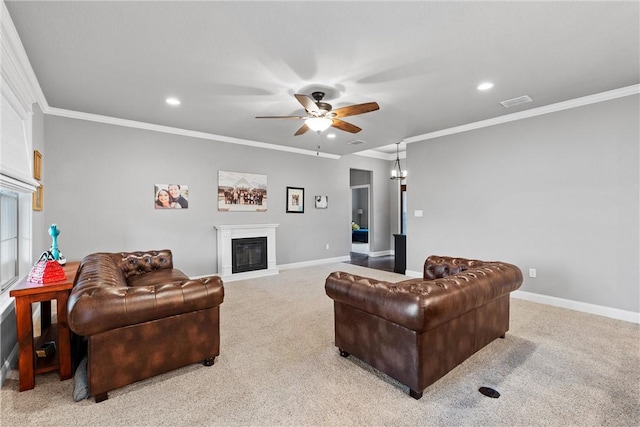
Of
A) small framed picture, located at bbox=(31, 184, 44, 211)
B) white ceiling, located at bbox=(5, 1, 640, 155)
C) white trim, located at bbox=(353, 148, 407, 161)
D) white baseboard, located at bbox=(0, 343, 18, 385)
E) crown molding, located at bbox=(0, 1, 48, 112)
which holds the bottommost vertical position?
white baseboard, located at bbox=(0, 343, 18, 385)

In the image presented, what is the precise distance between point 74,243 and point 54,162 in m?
1.16

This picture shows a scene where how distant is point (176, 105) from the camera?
4.12 meters

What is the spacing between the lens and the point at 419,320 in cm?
196

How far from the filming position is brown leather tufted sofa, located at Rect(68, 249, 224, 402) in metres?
1.99

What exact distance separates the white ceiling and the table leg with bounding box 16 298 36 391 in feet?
6.83

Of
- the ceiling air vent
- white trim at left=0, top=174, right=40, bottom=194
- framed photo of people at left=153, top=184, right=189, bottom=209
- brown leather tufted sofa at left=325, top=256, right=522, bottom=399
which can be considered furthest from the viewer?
framed photo of people at left=153, top=184, right=189, bottom=209

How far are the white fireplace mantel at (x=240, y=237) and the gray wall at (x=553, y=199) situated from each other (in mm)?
3143

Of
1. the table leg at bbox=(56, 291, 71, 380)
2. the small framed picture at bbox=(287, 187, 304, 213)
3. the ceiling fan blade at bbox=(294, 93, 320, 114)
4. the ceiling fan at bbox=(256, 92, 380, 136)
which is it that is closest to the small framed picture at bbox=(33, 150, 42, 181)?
the table leg at bbox=(56, 291, 71, 380)

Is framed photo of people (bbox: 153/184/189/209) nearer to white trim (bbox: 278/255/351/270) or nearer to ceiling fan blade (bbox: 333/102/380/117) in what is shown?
white trim (bbox: 278/255/351/270)

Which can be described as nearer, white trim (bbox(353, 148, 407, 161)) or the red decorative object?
the red decorative object

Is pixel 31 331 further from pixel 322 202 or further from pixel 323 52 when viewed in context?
pixel 322 202

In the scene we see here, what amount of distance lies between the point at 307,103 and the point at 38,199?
3.51 metres

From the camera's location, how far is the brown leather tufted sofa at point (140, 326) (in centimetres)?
199

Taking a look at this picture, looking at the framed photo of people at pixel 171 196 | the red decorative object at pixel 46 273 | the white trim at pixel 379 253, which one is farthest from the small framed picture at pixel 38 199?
the white trim at pixel 379 253
